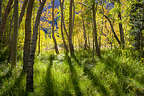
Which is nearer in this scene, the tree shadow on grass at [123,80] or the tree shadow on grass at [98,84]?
the tree shadow on grass at [98,84]

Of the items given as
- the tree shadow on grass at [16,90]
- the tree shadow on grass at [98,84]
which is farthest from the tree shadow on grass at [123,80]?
the tree shadow on grass at [16,90]

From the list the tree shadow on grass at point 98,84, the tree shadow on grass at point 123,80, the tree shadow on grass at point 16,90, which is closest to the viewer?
the tree shadow on grass at point 16,90

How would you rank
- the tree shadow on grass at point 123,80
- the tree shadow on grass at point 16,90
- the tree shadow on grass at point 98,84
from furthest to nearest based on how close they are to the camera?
the tree shadow on grass at point 123,80, the tree shadow on grass at point 98,84, the tree shadow on grass at point 16,90

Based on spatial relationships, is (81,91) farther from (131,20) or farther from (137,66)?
(131,20)

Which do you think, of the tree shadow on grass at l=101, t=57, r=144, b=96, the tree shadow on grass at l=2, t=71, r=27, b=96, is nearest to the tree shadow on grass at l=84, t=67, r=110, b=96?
the tree shadow on grass at l=101, t=57, r=144, b=96

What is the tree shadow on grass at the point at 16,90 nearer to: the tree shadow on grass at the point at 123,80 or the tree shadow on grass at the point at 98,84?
the tree shadow on grass at the point at 98,84

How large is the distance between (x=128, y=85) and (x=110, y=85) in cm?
44

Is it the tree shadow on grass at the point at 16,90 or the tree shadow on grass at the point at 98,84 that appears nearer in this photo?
the tree shadow on grass at the point at 16,90

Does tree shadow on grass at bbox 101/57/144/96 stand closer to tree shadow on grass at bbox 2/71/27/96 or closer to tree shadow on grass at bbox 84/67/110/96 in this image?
tree shadow on grass at bbox 84/67/110/96

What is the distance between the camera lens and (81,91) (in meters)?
3.20

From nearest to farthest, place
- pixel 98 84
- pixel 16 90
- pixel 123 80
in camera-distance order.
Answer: pixel 16 90
pixel 98 84
pixel 123 80

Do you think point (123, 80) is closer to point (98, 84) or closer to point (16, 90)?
point (98, 84)

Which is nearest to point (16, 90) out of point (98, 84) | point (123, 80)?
point (98, 84)

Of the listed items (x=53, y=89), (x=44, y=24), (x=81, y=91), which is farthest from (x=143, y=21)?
(x=44, y=24)
